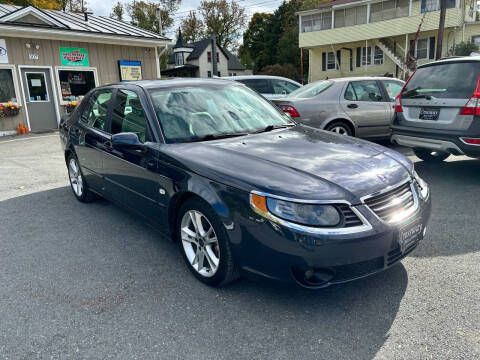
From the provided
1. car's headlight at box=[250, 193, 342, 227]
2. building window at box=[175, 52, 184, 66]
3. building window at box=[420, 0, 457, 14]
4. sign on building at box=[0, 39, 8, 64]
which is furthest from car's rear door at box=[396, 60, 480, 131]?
building window at box=[175, 52, 184, 66]

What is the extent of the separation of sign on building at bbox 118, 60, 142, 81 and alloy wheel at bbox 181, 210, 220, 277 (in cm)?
1484

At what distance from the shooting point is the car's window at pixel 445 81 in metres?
5.23

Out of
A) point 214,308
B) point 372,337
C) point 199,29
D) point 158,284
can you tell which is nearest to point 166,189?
point 158,284

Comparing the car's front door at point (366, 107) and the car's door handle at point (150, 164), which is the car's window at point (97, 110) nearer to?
the car's door handle at point (150, 164)

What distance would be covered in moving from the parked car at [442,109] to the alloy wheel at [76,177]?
476cm

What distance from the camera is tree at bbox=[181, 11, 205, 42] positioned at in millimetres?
59188

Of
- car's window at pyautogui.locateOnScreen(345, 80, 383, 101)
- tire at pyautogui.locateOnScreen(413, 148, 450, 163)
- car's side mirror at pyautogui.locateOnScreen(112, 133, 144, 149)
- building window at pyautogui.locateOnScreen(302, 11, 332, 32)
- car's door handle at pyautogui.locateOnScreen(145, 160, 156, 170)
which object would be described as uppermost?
building window at pyautogui.locateOnScreen(302, 11, 332, 32)

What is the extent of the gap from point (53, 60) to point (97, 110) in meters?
11.7

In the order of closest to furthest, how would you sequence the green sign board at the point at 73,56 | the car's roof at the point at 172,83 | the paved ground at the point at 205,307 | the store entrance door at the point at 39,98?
the paved ground at the point at 205,307 < the car's roof at the point at 172,83 < the store entrance door at the point at 39,98 < the green sign board at the point at 73,56

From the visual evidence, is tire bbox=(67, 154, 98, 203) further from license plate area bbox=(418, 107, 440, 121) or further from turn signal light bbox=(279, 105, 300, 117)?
license plate area bbox=(418, 107, 440, 121)

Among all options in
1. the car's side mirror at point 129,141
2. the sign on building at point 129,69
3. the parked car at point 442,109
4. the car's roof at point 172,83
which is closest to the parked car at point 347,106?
the parked car at point 442,109

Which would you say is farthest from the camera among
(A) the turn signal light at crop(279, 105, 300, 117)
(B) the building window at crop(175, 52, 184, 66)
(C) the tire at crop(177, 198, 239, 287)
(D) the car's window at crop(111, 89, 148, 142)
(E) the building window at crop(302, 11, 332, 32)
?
(B) the building window at crop(175, 52, 184, 66)

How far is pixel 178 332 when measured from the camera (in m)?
2.49

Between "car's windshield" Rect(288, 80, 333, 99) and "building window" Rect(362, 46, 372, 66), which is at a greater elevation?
"building window" Rect(362, 46, 372, 66)
